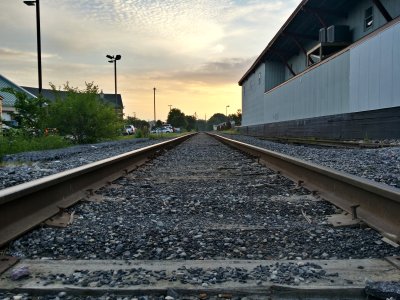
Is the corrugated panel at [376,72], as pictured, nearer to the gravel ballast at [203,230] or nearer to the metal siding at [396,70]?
the metal siding at [396,70]

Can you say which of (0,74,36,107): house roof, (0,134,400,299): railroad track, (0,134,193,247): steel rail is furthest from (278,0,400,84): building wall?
(0,74,36,107): house roof

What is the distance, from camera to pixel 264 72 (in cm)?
4084

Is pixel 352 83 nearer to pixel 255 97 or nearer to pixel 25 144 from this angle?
pixel 25 144

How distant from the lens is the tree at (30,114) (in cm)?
1703

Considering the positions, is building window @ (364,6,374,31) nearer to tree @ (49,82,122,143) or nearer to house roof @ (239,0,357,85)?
house roof @ (239,0,357,85)

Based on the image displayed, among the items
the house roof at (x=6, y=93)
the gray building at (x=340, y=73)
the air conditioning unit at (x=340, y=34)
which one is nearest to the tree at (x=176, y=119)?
the house roof at (x=6, y=93)

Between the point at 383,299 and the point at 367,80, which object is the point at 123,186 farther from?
the point at 367,80

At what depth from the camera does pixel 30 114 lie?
17391 millimetres

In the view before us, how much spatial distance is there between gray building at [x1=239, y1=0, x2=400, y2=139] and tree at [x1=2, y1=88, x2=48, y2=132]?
506 inches

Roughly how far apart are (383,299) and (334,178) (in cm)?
240

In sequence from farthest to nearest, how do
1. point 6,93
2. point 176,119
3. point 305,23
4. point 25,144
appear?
1. point 176,119
2. point 6,93
3. point 305,23
4. point 25,144

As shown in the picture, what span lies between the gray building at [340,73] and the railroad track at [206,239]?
9559 mm

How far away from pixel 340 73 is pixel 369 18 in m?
4.64

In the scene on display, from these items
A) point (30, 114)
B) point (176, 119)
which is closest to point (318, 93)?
point (30, 114)
